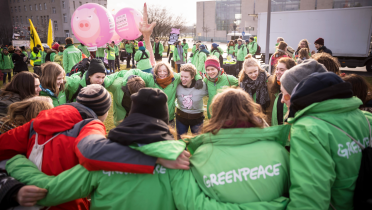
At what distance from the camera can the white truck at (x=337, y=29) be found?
13180mm

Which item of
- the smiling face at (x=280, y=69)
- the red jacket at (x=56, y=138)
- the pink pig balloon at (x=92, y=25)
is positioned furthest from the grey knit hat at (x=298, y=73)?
the pink pig balloon at (x=92, y=25)

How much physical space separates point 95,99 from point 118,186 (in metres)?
0.85

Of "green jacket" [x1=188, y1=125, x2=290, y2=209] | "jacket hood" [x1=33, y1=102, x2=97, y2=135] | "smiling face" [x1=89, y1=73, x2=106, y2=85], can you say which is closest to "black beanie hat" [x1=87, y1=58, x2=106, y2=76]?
"smiling face" [x1=89, y1=73, x2=106, y2=85]

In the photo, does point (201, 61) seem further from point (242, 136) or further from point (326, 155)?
point (326, 155)

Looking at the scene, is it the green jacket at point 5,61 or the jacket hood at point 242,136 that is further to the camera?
the green jacket at point 5,61

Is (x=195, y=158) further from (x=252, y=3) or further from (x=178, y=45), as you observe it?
(x=252, y=3)

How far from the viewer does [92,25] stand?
5516 mm

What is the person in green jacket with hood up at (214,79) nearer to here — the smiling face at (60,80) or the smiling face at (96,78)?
the smiling face at (96,78)

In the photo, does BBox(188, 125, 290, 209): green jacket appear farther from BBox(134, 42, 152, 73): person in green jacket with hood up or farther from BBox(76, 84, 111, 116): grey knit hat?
BBox(134, 42, 152, 73): person in green jacket with hood up

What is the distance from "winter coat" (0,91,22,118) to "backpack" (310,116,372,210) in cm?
309

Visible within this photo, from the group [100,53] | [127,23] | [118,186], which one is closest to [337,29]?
[127,23]

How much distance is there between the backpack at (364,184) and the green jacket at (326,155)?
0.08 feet

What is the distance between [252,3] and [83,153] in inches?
2700

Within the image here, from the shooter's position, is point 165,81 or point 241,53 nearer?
point 165,81
